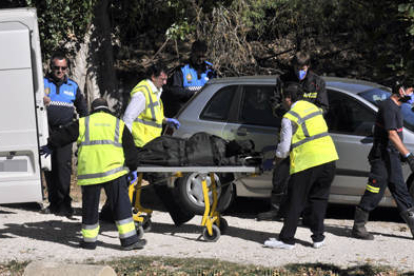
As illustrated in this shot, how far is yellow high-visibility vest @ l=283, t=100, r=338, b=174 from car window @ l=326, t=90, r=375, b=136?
1296 millimetres

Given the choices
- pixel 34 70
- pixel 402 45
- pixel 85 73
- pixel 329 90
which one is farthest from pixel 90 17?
pixel 402 45

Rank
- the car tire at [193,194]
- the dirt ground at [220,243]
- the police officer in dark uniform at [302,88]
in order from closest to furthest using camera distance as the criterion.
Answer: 1. the dirt ground at [220,243]
2. the police officer in dark uniform at [302,88]
3. the car tire at [193,194]

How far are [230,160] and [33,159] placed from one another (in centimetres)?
197

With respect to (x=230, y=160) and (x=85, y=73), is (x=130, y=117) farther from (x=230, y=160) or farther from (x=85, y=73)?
(x=85, y=73)

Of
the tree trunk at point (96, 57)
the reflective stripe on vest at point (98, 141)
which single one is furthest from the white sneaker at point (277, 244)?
the tree trunk at point (96, 57)

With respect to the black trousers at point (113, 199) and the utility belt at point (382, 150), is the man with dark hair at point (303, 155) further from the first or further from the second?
the black trousers at point (113, 199)

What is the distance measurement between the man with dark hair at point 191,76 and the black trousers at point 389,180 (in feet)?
9.49

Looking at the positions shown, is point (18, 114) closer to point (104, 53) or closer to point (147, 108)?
point (147, 108)

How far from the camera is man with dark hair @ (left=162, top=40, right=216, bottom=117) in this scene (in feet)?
31.5

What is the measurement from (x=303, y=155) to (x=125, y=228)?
1.88 meters

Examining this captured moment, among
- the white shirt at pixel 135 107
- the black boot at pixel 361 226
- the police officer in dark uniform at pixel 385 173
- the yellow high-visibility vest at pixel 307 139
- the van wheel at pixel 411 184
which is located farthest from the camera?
the van wheel at pixel 411 184

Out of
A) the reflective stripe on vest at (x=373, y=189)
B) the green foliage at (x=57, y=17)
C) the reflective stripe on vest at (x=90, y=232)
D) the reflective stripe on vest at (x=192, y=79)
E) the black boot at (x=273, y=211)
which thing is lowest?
the black boot at (x=273, y=211)

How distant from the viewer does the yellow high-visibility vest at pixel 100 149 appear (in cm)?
720

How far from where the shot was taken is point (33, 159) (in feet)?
24.6
